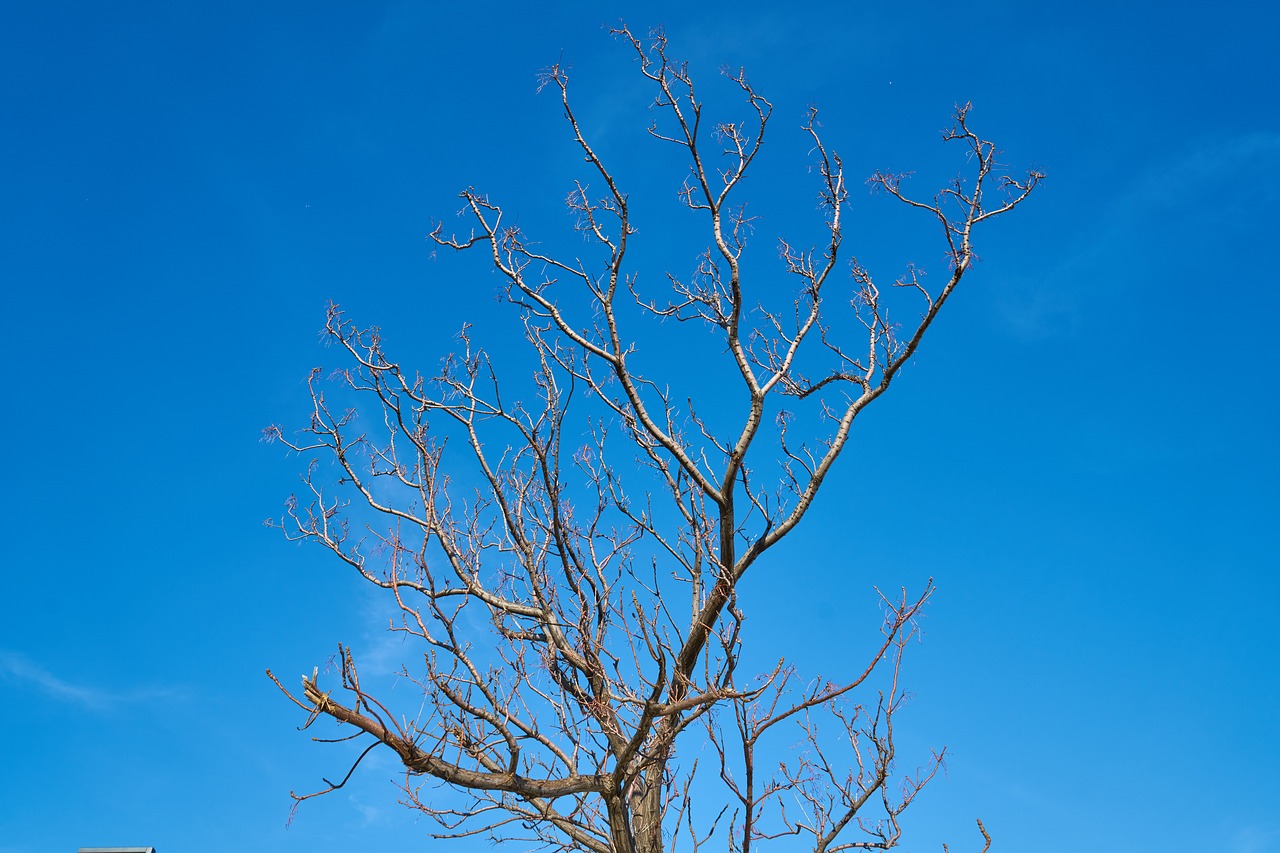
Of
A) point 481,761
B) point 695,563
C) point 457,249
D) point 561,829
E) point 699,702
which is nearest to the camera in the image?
point 699,702

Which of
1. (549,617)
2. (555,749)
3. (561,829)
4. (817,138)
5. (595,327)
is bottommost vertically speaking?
(561,829)

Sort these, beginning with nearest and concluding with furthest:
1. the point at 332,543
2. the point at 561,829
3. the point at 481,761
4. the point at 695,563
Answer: the point at 481,761 < the point at 561,829 < the point at 695,563 < the point at 332,543

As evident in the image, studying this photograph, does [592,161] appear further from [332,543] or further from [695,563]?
[332,543]

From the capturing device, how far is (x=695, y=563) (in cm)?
720

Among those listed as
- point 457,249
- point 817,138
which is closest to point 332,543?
point 457,249

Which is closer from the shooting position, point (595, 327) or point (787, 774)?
point (787, 774)

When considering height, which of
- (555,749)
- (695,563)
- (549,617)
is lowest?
(555,749)

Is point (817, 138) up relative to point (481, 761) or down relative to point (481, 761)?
up

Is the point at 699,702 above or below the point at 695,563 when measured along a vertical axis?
below

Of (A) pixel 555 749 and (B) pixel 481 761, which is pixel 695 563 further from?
(B) pixel 481 761

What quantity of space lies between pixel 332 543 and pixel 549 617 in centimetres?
208

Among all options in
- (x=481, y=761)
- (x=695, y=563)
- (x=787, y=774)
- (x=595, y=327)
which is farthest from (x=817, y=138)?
(x=481, y=761)

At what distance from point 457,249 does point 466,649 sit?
263 cm

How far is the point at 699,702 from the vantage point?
5.05 m
